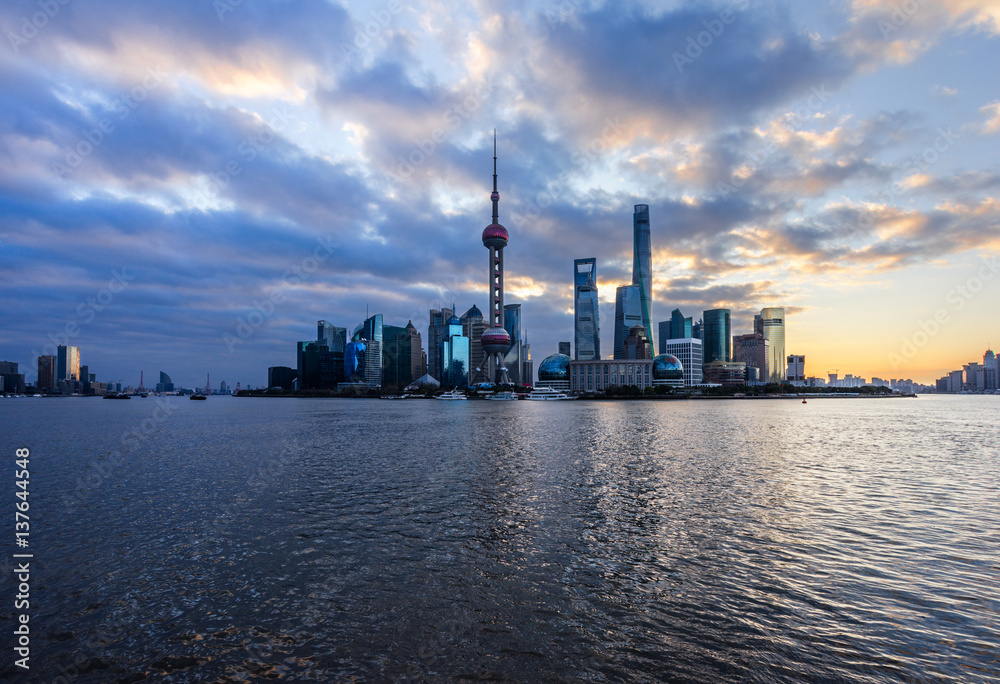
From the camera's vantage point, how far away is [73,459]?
56.0 m

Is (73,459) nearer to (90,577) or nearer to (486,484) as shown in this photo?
(90,577)

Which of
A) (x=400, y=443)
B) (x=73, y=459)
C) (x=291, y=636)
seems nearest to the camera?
(x=291, y=636)

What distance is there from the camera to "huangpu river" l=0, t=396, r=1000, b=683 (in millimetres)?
14406

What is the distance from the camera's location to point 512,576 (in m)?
20.8

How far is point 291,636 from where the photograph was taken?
15852 millimetres

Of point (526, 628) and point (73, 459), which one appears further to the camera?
point (73, 459)

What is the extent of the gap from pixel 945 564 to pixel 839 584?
273 inches

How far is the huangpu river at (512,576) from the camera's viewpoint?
1441 centimetres

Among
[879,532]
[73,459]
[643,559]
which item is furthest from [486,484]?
[73,459]

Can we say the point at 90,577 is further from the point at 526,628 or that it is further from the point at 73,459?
the point at 73,459

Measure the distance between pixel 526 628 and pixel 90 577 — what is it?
20044mm

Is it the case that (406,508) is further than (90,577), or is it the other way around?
(406,508)

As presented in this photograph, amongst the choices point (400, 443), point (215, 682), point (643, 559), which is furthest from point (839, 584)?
point (400, 443)

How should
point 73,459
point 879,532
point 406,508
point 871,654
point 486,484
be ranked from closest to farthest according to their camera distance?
point 871,654 → point 879,532 → point 406,508 → point 486,484 → point 73,459
